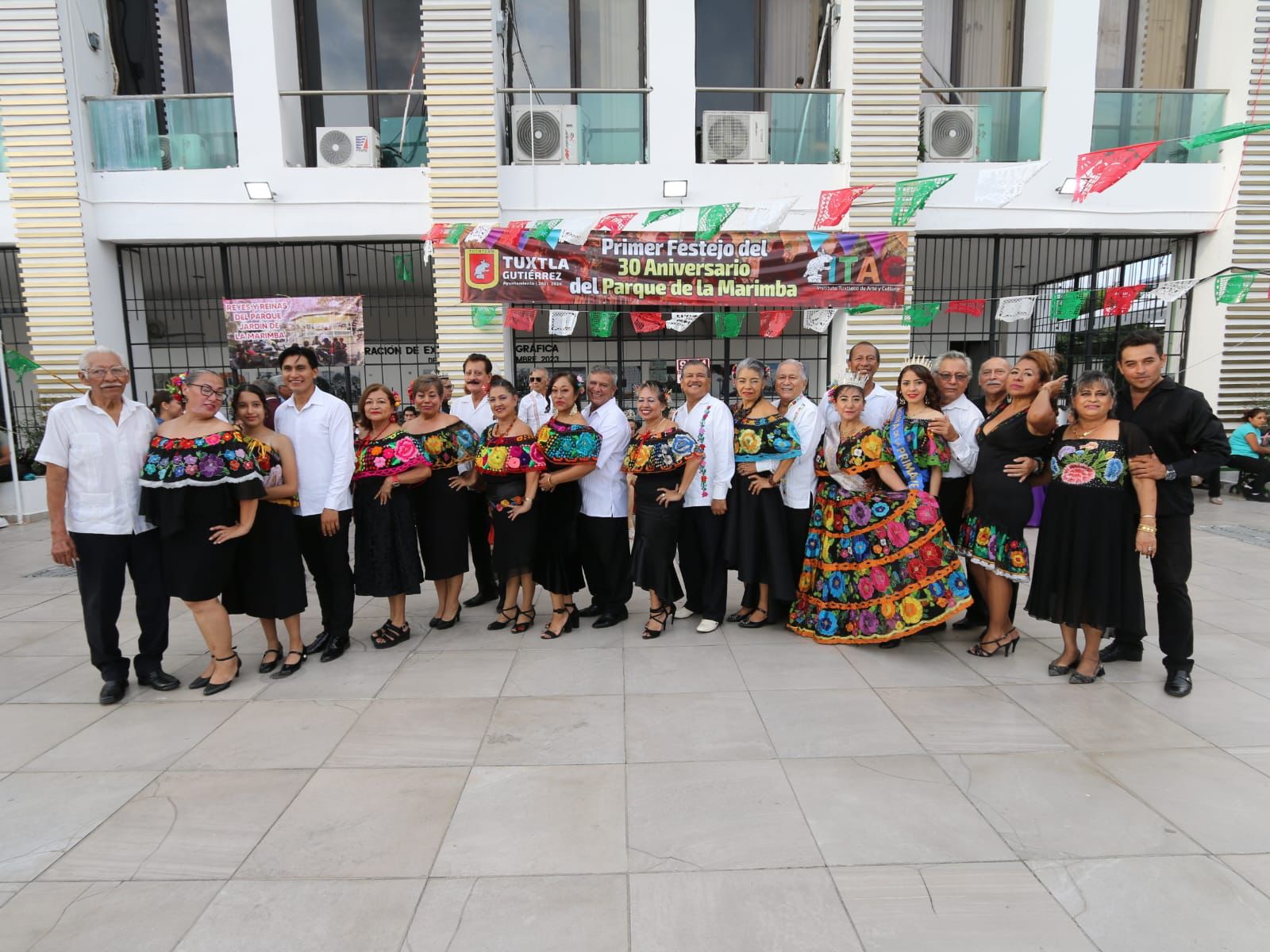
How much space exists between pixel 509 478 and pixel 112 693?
2257 mm

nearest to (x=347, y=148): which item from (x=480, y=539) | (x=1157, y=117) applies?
(x=480, y=539)

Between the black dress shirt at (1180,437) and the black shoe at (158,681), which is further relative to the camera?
the black shoe at (158,681)

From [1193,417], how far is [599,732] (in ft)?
10.3

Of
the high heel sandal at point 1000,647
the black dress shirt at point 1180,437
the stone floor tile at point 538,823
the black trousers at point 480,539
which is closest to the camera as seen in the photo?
the stone floor tile at point 538,823

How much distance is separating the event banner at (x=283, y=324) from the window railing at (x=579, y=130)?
275 centimetres

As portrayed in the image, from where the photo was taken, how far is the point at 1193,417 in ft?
10.9

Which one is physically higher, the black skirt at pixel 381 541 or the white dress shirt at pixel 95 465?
the white dress shirt at pixel 95 465

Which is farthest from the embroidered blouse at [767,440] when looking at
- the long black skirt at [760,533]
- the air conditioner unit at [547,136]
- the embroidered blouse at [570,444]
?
the air conditioner unit at [547,136]

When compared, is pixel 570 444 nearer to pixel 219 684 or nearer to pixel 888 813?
pixel 219 684

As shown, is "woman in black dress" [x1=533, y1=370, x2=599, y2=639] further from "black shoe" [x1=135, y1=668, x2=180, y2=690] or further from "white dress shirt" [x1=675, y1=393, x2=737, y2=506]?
"black shoe" [x1=135, y1=668, x2=180, y2=690]

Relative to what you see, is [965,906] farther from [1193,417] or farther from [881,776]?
[1193,417]

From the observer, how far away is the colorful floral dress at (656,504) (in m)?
4.09

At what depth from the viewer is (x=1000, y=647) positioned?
3932 mm

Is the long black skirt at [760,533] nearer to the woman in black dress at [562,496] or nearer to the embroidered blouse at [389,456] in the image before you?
the woman in black dress at [562,496]
